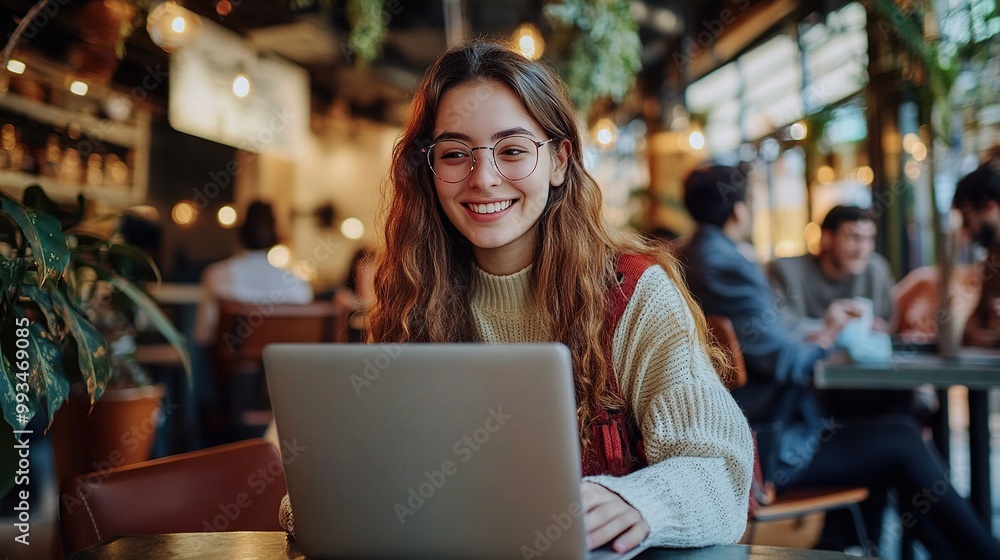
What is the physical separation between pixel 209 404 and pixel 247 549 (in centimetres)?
366

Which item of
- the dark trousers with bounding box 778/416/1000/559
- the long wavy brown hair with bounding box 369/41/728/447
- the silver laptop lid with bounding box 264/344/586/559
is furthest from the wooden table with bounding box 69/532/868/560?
the dark trousers with bounding box 778/416/1000/559

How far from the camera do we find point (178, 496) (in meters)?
1.38

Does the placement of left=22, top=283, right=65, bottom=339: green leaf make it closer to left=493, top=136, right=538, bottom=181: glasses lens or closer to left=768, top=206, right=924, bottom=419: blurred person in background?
left=493, top=136, right=538, bottom=181: glasses lens

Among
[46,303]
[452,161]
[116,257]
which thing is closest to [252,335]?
[116,257]

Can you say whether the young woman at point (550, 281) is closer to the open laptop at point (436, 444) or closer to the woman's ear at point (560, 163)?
the woman's ear at point (560, 163)

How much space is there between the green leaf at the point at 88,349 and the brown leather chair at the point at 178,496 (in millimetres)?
300

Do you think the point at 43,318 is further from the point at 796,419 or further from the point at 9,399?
the point at 796,419

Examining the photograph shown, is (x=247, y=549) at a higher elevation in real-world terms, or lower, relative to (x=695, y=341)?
lower

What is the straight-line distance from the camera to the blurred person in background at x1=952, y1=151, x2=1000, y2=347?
2680mm

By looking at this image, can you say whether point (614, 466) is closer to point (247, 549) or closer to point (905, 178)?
point (247, 549)

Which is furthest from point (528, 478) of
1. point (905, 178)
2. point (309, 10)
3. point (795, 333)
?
point (309, 10)

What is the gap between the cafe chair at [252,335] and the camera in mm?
3471

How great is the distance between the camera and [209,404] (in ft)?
14.5

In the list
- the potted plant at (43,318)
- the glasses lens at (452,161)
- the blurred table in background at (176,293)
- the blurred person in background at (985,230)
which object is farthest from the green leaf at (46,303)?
the blurred table in background at (176,293)
